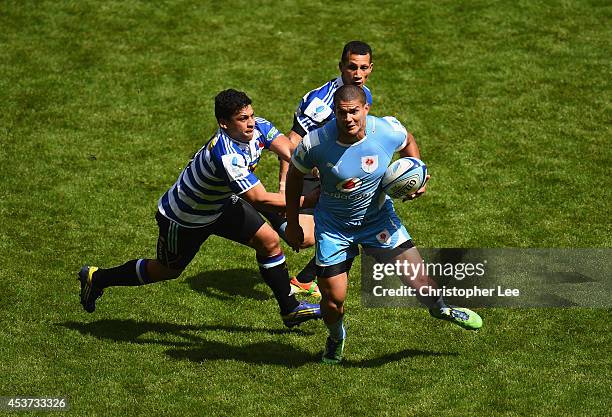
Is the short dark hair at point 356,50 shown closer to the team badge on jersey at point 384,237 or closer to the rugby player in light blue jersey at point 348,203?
the rugby player in light blue jersey at point 348,203

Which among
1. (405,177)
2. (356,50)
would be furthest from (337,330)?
Answer: (356,50)

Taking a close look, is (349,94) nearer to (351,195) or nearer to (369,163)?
(369,163)

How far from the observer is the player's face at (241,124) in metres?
9.78

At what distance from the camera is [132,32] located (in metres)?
17.5

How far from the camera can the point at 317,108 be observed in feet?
36.7

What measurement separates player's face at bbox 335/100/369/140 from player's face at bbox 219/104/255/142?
3.94 feet

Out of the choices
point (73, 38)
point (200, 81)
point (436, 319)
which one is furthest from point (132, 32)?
point (436, 319)

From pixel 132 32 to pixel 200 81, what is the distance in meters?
2.04

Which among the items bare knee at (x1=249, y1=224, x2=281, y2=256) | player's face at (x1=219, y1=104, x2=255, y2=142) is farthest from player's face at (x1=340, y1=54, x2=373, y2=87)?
bare knee at (x1=249, y1=224, x2=281, y2=256)

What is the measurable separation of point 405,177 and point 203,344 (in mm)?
2828

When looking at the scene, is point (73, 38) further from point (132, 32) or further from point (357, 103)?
point (357, 103)

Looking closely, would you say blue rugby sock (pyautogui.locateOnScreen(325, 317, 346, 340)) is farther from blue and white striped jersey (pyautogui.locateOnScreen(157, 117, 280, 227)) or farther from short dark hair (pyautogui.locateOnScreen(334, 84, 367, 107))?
short dark hair (pyautogui.locateOnScreen(334, 84, 367, 107))

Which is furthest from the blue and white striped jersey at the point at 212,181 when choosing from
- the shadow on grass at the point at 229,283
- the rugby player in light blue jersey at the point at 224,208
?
the shadow on grass at the point at 229,283

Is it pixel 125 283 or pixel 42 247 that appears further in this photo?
pixel 42 247
